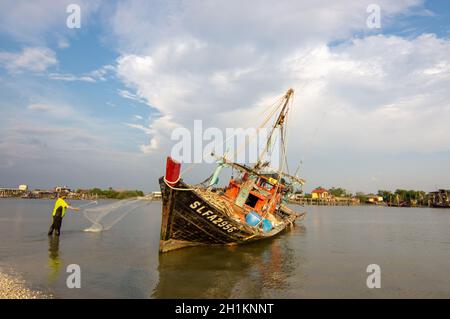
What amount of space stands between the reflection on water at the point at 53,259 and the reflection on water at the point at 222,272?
3.58 meters

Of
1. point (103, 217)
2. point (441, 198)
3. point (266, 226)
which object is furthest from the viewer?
point (441, 198)

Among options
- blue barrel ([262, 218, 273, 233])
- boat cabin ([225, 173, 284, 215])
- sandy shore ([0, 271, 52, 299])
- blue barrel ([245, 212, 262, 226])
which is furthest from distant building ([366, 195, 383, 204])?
sandy shore ([0, 271, 52, 299])

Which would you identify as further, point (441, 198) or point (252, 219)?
point (441, 198)

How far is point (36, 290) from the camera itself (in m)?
9.33

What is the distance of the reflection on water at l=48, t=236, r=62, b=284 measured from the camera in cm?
1086

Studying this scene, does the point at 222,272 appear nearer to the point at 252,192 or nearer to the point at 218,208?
the point at 218,208

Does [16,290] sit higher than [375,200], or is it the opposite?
[16,290]

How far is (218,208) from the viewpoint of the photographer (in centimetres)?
1498

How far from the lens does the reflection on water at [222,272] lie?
10.1 m

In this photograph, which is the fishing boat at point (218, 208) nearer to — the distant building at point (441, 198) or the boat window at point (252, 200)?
the boat window at point (252, 200)

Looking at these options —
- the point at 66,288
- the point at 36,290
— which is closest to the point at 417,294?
the point at 66,288

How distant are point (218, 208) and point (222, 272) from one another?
3290 millimetres

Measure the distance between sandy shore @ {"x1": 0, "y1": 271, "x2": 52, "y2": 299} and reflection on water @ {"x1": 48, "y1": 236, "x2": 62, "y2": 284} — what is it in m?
0.89

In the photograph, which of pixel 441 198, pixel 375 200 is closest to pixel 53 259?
pixel 441 198
